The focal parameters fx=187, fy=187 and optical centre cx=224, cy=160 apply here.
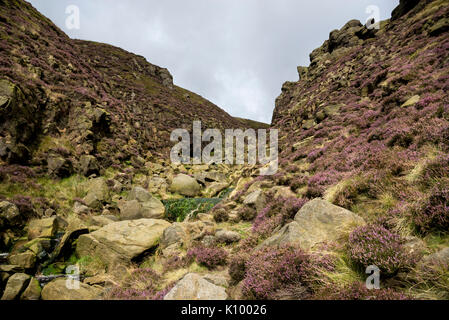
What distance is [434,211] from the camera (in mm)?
3213

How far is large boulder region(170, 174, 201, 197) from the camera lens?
79.4 feet

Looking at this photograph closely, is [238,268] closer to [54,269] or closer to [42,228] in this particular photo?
[54,269]

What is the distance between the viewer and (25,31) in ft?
76.4

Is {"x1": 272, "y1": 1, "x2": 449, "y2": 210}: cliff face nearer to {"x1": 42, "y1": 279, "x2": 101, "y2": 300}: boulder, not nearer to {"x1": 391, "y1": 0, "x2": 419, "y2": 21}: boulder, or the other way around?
{"x1": 391, "y1": 0, "x2": 419, "y2": 21}: boulder

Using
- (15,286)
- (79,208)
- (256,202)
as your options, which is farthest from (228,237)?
(79,208)

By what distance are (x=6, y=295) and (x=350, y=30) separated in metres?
51.0

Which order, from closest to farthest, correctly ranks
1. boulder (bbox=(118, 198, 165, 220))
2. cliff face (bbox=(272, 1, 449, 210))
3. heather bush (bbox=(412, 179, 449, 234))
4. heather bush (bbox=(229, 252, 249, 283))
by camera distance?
heather bush (bbox=(412, 179, 449, 234)), heather bush (bbox=(229, 252, 249, 283)), cliff face (bbox=(272, 1, 449, 210)), boulder (bbox=(118, 198, 165, 220))

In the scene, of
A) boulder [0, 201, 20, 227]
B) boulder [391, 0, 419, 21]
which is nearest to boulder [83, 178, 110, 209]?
boulder [0, 201, 20, 227]

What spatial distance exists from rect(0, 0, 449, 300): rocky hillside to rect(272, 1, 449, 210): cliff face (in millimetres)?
78

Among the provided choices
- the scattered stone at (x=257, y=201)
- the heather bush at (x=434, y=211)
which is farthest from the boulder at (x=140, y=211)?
the heather bush at (x=434, y=211)

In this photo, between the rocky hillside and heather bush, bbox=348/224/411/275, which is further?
the rocky hillside

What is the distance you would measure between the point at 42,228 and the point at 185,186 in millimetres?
15078

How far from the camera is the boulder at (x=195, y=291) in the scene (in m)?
4.25
